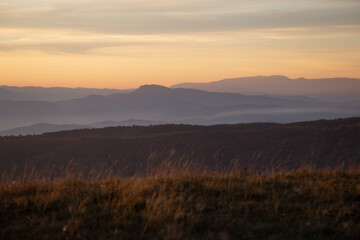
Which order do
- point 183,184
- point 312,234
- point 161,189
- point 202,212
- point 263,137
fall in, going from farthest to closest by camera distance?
1. point 263,137
2. point 183,184
3. point 161,189
4. point 202,212
5. point 312,234

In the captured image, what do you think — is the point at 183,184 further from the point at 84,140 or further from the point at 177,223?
the point at 84,140

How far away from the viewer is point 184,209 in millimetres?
4996

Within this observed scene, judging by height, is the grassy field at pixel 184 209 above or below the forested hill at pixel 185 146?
above

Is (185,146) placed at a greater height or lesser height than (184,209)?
lesser

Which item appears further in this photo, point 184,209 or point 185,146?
point 185,146

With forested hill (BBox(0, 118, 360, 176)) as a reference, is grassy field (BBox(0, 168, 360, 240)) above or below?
above

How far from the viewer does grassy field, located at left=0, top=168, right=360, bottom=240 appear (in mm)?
4430

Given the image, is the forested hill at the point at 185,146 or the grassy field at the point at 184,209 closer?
the grassy field at the point at 184,209

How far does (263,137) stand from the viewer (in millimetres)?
46969

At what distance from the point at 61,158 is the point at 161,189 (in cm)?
3804

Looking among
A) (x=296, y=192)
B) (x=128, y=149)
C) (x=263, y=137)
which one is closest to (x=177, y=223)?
(x=296, y=192)

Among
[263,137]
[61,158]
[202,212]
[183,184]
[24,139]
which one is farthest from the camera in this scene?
[24,139]

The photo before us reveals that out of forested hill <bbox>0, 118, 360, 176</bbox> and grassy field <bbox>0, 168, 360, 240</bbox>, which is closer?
grassy field <bbox>0, 168, 360, 240</bbox>

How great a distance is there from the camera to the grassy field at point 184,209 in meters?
4.43
